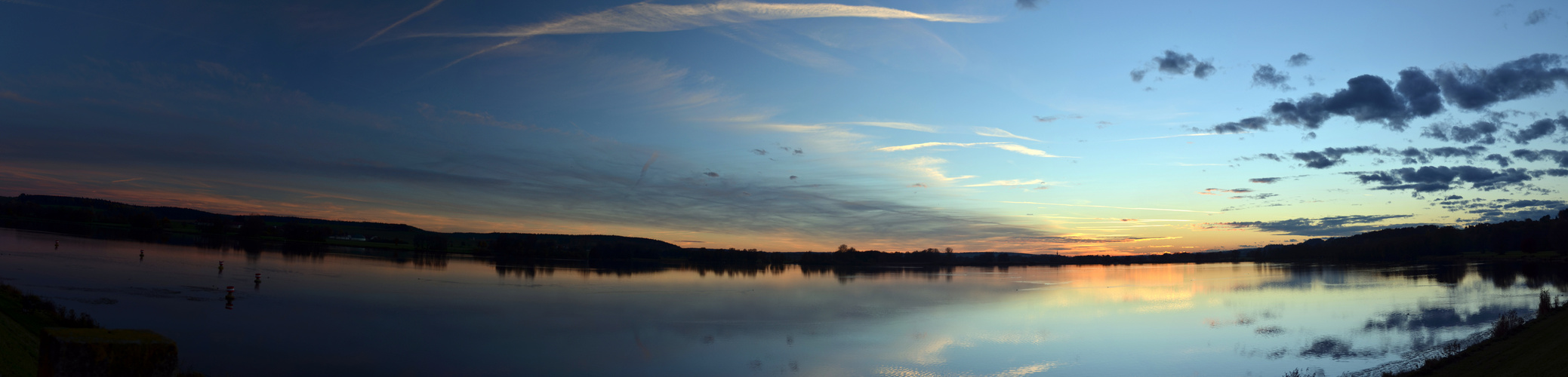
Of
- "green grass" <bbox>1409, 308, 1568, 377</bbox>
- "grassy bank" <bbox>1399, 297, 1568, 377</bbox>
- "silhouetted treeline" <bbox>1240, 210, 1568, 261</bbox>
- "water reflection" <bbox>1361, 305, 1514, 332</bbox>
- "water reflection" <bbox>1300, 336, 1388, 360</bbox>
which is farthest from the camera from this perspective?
"silhouetted treeline" <bbox>1240, 210, 1568, 261</bbox>

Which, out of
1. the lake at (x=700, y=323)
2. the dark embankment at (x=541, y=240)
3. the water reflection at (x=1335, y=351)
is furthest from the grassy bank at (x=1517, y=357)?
the dark embankment at (x=541, y=240)

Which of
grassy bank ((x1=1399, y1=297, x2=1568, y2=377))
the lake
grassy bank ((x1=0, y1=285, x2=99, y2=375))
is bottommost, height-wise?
the lake

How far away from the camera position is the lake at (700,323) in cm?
1733

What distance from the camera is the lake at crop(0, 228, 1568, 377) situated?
17328mm

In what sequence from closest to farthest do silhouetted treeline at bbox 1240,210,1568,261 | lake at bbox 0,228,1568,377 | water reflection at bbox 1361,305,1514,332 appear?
lake at bbox 0,228,1568,377
water reflection at bbox 1361,305,1514,332
silhouetted treeline at bbox 1240,210,1568,261

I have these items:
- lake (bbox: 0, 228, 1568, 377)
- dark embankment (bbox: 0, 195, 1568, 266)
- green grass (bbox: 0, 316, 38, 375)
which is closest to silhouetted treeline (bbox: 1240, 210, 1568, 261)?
dark embankment (bbox: 0, 195, 1568, 266)

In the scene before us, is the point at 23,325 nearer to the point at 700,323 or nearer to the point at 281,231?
the point at 700,323

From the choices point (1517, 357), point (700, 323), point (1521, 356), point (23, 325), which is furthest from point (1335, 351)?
point (23, 325)

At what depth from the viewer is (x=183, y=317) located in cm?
1934

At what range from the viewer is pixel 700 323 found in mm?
26250

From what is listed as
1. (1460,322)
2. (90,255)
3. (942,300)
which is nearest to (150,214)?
(90,255)

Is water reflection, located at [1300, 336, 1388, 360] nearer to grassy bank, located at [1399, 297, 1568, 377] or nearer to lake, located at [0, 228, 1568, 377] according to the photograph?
lake, located at [0, 228, 1568, 377]

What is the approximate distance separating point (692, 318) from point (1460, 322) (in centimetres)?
3080

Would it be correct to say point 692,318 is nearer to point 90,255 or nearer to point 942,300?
point 942,300
